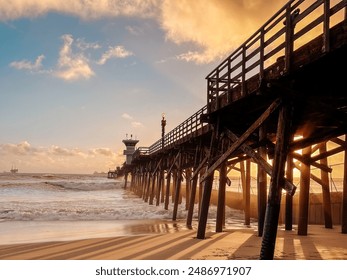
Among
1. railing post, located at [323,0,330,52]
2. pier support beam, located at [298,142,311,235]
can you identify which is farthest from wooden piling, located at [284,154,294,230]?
railing post, located at [323,0,330,52]

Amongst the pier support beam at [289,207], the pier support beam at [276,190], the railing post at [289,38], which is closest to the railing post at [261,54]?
the railing post at [289,38]

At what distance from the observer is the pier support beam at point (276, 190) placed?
5883 millimetres

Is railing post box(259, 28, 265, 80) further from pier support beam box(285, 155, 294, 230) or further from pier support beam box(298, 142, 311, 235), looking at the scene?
pier support beam box(285, 155, 294, 230)

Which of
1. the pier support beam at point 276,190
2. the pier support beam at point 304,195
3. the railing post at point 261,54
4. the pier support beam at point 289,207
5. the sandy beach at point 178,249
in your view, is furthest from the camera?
the pier support beam at point 289,207

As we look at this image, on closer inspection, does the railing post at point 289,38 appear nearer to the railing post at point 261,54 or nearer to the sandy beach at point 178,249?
the railing post at point 261,54

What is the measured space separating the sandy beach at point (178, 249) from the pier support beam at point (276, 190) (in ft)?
1.97

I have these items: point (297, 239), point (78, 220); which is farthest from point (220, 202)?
point (78, 220)

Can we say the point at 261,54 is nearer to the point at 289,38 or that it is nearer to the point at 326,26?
the point at 289,38

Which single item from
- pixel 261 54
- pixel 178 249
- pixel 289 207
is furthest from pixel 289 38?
pixel 289 207

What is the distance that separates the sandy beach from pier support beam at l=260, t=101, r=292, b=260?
0.60 m

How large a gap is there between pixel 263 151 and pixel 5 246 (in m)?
7.14

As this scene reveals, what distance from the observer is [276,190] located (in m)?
5.94
